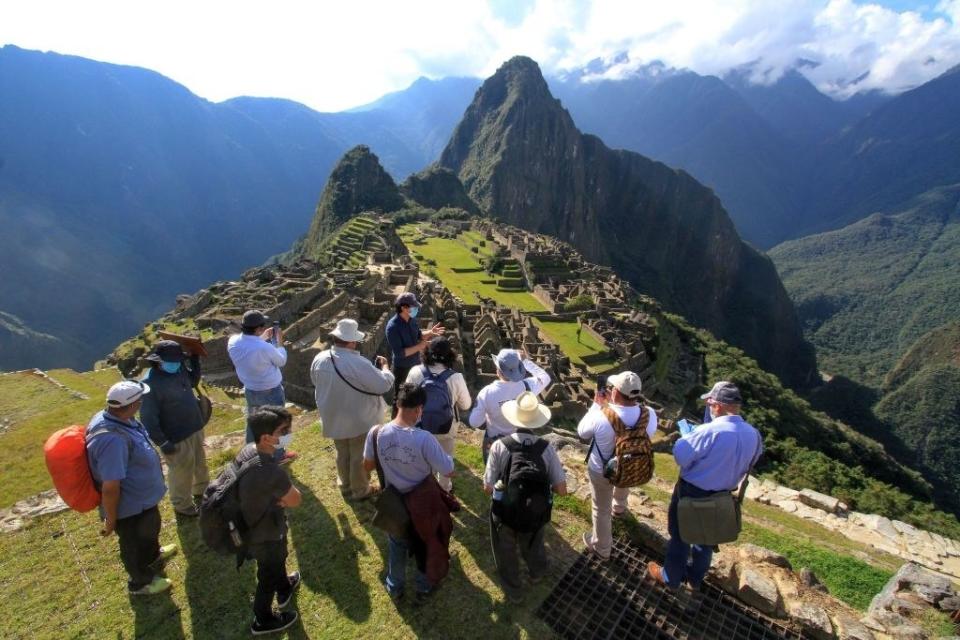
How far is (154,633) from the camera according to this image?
417 cm

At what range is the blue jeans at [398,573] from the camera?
14.1 ft

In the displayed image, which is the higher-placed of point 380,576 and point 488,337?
point 380,576

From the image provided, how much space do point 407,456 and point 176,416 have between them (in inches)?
108

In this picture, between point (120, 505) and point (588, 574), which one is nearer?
point (120, 505)

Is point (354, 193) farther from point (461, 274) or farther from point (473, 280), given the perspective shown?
point (473, 280)

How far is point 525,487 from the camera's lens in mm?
4062

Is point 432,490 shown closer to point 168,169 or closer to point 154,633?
point 154,633

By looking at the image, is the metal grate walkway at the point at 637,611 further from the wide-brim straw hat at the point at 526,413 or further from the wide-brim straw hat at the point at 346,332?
the wide-brim straw hat at the point at 346,332

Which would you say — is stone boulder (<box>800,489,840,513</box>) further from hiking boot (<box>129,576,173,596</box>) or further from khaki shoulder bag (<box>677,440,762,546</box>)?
hiking boot (<box>129,576,173,596</box>)

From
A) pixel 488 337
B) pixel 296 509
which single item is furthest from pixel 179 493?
pixel 488 337

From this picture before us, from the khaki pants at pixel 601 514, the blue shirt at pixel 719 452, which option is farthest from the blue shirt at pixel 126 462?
the blue shirt at pixel 719 452

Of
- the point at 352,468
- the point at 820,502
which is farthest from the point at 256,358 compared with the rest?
the point at 820,502

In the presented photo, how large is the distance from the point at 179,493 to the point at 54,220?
169473 mm

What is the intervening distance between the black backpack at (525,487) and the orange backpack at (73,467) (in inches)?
127
